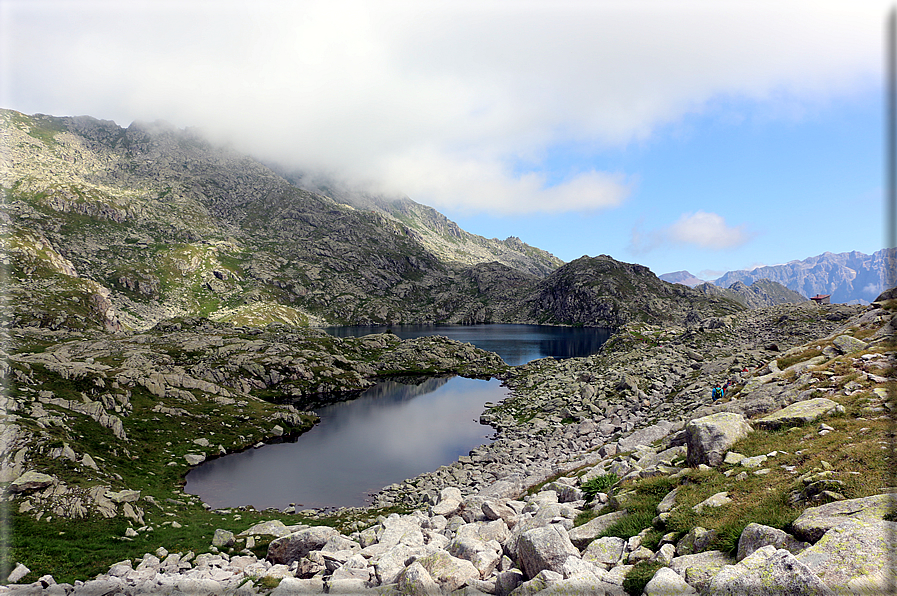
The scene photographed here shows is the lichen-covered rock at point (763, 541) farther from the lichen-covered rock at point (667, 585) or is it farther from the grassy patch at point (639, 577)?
the grassy patch at point (639, 577)

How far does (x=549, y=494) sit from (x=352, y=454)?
151 feet

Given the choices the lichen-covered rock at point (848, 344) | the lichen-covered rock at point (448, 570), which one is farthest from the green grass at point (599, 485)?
the lichen-covered rock at point (848, 344)

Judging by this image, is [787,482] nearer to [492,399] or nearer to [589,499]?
[589,499]

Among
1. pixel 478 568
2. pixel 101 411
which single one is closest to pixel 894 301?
pixel 478 568

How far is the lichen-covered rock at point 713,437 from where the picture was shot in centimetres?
1653

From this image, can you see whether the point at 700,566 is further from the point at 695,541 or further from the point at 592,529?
the point at 592,529

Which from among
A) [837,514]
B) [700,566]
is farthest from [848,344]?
[700,566]

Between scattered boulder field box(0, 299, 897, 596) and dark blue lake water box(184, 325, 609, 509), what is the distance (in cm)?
Answer: 398

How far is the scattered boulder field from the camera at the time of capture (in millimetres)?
9750

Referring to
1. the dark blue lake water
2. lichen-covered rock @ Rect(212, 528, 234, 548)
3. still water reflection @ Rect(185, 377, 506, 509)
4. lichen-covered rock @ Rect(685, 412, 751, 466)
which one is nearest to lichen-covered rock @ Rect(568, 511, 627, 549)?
lichen-covered rock @ Rect(685, 412, 751, 466)

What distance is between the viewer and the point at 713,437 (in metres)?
17.1

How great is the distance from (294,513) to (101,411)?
33.3 meters

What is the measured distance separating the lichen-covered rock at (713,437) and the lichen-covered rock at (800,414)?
0.97m

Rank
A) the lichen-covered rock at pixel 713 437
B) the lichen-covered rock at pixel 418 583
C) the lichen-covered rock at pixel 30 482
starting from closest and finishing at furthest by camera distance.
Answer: the lichen-covered rock at pixel 418 583, the lichen-covered rock at pixel 713 437, the lichen-covered rock at pixel 30 482
